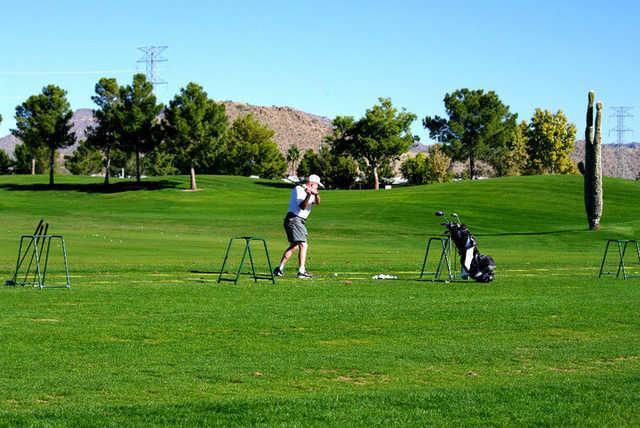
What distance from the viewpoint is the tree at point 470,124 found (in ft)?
498

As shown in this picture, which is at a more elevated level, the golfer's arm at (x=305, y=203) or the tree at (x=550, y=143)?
the tree at (x=550, y=143)

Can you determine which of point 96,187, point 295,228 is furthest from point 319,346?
point 96,187

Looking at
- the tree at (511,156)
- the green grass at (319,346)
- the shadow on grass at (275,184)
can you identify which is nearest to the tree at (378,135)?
the shadow on grass at (275,184)

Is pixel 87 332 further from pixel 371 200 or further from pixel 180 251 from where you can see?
pixel 371 200

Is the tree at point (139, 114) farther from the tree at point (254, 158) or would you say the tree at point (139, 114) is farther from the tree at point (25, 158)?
the tree at point (25, 158)

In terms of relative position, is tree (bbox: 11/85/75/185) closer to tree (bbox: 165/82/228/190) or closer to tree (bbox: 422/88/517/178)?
tree (bbox: 165/82/228/190)

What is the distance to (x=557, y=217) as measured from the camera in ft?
210

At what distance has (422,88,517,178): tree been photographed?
15175 centimetres

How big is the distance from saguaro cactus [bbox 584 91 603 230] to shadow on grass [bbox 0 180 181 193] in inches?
1918

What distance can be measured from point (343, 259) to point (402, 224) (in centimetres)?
2664

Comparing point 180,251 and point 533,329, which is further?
point 180,251

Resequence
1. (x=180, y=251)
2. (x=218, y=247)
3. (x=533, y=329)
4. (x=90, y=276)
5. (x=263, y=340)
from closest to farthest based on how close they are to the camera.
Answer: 1. (x=263, y=340)
2. (x=533, y=329)
3. (x=90, y=276)
4. (x=180, y=251)
5. (x=218, y=247)

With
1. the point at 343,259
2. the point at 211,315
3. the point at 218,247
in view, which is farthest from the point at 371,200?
the point at 211,315

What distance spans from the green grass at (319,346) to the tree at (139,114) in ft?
192
